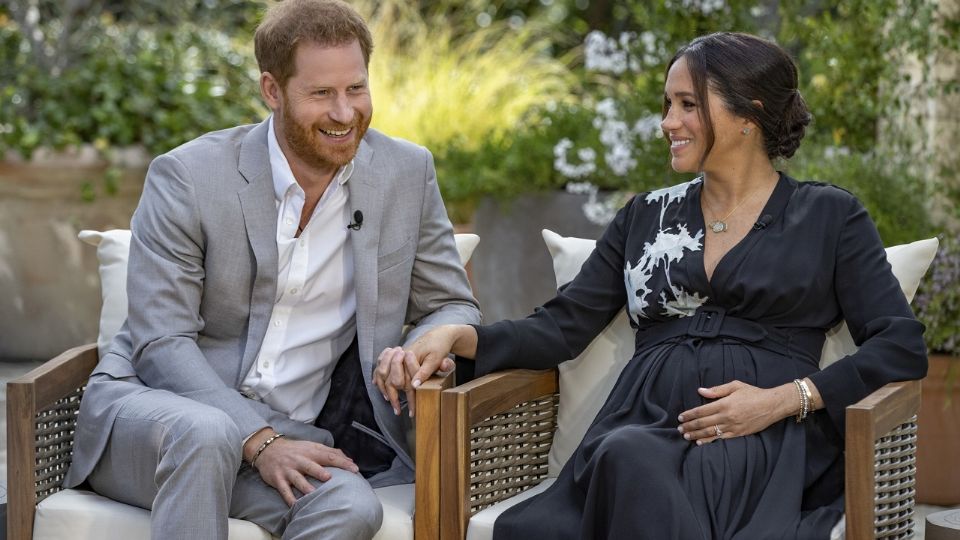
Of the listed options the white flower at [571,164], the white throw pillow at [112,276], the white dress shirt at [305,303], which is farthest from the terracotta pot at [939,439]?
the white throw pillow at [112,276]

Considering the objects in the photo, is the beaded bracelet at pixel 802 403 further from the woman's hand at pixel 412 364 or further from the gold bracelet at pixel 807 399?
the woman's hand at pixel 412 364

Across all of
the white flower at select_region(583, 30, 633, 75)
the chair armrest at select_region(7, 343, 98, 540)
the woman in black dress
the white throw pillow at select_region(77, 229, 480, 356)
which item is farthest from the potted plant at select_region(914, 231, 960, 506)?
the chair armrest at select_region(7, 343, 98, 540)

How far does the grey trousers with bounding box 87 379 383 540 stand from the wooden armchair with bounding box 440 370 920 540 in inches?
8.0

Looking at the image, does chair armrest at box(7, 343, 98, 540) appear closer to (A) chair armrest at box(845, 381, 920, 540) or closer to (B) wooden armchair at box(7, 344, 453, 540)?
(B) wooden armchair at box(7, 344, 453, 540)

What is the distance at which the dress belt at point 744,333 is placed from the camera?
2.95m

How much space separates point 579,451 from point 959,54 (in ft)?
8.61

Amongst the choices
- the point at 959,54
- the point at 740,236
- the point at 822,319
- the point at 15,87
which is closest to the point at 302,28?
the point at 740,236

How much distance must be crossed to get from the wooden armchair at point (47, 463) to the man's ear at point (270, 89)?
0.76 m

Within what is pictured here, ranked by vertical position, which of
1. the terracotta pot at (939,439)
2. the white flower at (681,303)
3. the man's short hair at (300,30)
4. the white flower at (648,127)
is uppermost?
the man's short hair at (300,30)

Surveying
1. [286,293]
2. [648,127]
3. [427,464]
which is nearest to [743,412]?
[427,464]

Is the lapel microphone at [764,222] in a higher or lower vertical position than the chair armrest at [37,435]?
higher

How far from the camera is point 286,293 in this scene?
309cm

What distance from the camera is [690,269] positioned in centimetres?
300

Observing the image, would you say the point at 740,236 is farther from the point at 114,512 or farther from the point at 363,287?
the point at 114,512
